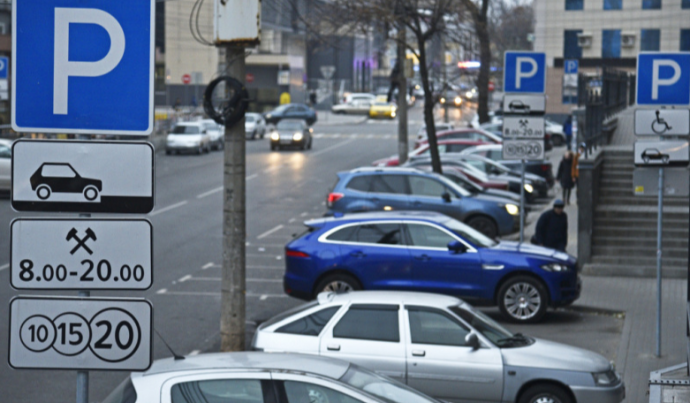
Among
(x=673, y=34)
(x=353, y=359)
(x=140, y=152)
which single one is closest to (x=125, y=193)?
(x=140, y=152)

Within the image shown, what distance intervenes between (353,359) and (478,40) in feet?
75.3

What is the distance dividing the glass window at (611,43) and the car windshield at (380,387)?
131 ft

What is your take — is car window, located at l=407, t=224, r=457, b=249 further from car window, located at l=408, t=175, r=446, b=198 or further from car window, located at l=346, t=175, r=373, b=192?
car window, located at l=408, t=175, r=446, b=198

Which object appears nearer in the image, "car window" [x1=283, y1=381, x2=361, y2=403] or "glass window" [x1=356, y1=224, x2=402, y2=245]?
"car window" [x1=283, y1=381, x2=361, y2=403]

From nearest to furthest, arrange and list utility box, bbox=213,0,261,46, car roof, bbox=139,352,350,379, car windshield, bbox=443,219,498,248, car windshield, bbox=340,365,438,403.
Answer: car roof, bbox=139,352,350,379, car windshield, bbox=340,365,438,403, utility box, bbox=213,0,261,46, car windshield, bbox=443,219,498,248

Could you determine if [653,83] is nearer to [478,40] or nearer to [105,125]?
[105,125]

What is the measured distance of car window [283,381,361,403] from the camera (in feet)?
18.0

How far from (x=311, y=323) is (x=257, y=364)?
144 inches

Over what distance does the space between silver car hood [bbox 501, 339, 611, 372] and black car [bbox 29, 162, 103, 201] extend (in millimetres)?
6002

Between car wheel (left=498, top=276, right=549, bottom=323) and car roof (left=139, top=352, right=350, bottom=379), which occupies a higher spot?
car roof (left=139, top=352, right=350, bottom=379)

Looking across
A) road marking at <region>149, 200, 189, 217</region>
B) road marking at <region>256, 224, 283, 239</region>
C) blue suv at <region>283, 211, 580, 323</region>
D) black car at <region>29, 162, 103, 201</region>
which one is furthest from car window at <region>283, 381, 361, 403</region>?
road marking at <region>149, 200, 189, 217</region>

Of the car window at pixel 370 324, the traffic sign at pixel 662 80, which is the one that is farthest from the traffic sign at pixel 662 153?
the car window at pixel 370 324

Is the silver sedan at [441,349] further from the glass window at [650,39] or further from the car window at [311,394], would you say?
the glass window at [650,39]

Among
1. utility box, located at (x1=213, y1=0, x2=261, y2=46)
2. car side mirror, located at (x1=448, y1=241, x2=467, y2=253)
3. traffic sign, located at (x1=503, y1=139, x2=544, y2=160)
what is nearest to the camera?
utility box, located at (x1=213, y1=0, x2=261, y2=46)
